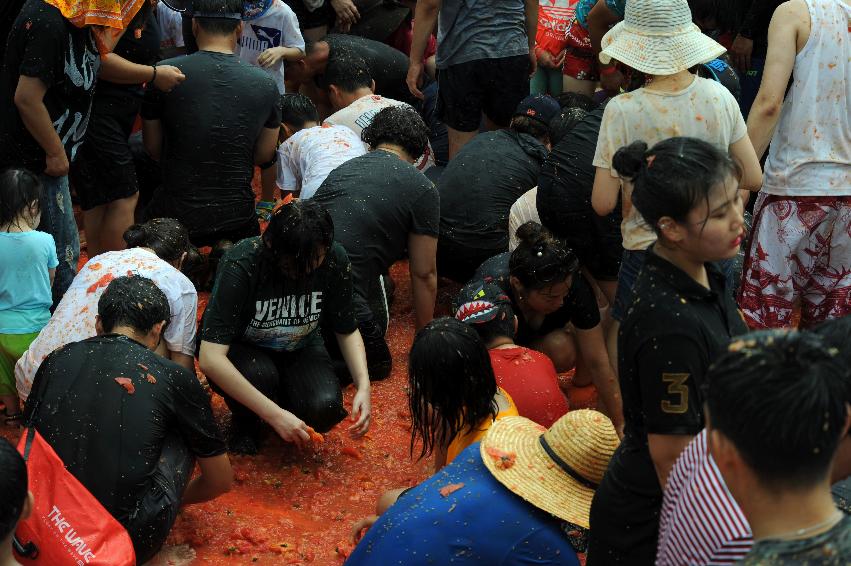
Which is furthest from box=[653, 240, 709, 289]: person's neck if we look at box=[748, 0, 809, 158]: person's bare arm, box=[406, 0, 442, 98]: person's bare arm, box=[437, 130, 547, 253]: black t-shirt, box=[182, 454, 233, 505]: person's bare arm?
box=[406, 0, 442, 98]: person's bare arm

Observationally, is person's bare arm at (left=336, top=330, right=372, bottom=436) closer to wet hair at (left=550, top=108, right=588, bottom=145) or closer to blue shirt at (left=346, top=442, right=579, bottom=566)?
blue shirt at (left=346, top=442, right=579, bottom=566)

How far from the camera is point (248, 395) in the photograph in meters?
3.94

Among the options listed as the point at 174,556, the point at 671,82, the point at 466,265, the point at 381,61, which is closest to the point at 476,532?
the point at 174,556

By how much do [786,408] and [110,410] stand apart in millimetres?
2169

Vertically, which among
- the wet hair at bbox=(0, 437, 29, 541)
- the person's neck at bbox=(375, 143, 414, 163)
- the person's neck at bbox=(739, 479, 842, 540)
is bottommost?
the person's neck at bbox=(375, 143, 414, 163)

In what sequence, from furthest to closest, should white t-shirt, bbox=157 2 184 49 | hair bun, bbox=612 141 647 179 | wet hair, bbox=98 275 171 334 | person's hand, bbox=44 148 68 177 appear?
white t-shirt, bbox=157 2 184 49
person's hand, bbox=44 148 68 177
wet hair, bbox=98 275 171 334
hair bun, bbox=612 141 647 179

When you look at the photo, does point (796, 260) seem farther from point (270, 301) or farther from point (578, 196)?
point (270, 301)

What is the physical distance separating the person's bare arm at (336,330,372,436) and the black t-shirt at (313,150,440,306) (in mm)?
471

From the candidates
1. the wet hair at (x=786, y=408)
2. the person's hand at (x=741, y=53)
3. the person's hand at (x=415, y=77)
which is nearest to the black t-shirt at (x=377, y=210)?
the person's hand at (x=415, y=77)

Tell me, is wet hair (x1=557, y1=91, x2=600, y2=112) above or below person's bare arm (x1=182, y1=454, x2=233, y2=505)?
above

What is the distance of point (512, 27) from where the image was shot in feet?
19.5

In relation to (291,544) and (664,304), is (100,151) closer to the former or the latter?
(291,544)

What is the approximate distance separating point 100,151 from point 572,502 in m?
3.30

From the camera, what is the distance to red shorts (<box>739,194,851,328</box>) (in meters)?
4.08
